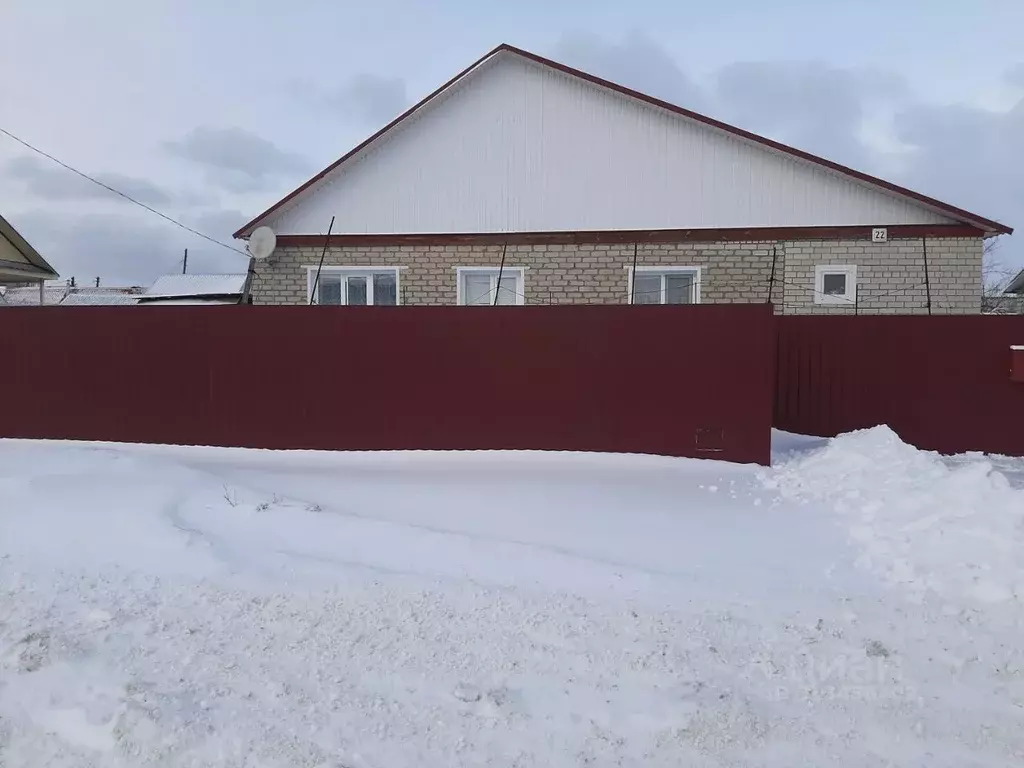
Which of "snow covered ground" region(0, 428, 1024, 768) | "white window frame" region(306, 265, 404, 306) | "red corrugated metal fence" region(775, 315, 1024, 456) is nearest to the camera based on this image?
"snow covered ground" region(0, 428, 1024, 768)

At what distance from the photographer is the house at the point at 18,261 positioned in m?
18.4

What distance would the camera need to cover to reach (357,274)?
1210 centimetres

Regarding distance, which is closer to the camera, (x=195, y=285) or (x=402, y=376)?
(x=402, y=376)

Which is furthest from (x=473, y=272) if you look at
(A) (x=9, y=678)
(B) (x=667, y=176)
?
(A) (x=9, y=678)

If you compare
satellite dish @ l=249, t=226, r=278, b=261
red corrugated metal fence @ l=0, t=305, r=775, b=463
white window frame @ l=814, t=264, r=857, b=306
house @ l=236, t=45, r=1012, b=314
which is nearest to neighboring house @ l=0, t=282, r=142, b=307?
satellite dish @ l=249, t=226, r=278, b=261

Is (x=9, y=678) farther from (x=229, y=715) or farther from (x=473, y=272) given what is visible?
(x=473, y=272)

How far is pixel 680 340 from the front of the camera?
297 inches

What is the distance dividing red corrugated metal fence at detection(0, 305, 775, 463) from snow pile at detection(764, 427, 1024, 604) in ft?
3.42

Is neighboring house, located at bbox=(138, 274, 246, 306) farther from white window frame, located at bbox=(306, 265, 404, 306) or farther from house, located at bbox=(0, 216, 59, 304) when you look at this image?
white window frame, located at bbox=(306, 265, 404, 306)

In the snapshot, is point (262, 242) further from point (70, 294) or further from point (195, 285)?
point (70, 294)

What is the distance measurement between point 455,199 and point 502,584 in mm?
8785

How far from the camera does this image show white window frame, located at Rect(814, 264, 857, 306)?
11.2 meters

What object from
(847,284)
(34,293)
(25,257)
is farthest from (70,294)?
(847,284)

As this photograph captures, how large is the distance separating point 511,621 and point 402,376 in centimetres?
462
